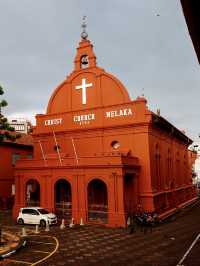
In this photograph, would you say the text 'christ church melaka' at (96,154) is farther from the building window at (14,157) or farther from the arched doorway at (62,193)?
the building window at (14,157)

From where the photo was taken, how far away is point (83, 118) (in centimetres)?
3775

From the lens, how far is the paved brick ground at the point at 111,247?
58.7 feet

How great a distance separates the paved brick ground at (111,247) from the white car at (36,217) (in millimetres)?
1390

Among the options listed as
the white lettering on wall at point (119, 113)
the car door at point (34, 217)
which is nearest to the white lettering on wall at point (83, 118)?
the white lettering on wall at point (119, 113)

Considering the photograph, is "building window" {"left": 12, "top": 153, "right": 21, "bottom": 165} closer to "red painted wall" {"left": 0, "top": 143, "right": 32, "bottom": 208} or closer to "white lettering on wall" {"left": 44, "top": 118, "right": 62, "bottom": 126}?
"red painted wall" {"left": 0, "top": 143, "right": 32, "bottom": 208}

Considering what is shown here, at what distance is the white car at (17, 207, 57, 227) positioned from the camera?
30.6 m

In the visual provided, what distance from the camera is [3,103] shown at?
75.4ft

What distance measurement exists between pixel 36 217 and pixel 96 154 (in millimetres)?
9291

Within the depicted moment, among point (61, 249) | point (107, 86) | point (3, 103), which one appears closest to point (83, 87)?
point (107, 86)

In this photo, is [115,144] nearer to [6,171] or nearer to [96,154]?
[96,154]

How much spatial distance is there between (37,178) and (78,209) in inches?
247

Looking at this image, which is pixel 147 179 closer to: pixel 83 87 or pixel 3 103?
pixel 83 87

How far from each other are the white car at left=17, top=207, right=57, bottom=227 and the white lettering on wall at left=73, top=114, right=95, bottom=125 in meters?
10.9

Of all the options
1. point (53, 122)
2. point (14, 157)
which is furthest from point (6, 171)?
point (53, 122)
